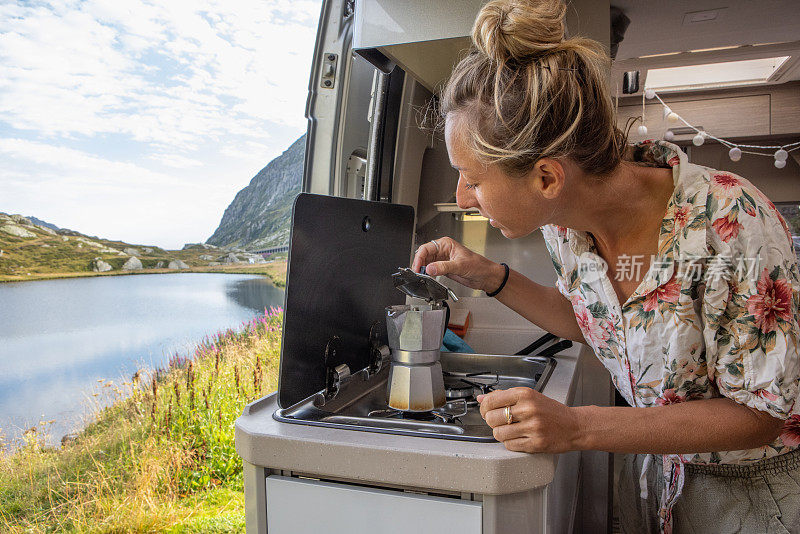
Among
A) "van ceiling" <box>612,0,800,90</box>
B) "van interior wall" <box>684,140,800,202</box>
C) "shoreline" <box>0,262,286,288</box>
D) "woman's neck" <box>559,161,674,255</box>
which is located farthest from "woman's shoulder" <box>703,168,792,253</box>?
"van interior wall" <box>684,140,800,202</box>

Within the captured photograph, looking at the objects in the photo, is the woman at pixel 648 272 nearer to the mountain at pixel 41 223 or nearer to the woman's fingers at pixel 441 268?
the woman's fingers at pixel 441 268

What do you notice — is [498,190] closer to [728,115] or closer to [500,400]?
[500,400]

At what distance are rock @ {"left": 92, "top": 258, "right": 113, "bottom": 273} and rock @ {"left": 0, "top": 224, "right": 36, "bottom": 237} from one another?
26 cm

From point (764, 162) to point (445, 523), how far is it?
11.5 feet

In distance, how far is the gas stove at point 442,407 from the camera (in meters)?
1.00

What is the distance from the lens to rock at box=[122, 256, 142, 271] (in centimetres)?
213

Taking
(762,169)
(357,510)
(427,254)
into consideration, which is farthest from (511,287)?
(762,169)

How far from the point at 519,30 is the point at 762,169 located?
10.5 feet

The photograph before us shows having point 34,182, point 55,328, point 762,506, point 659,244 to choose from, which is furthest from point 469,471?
point 34,182

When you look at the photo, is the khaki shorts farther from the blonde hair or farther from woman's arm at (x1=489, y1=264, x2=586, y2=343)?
the blonde hair

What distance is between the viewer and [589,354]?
2.03 meters

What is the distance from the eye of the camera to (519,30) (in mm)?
923

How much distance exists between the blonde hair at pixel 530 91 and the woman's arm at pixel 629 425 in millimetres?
399

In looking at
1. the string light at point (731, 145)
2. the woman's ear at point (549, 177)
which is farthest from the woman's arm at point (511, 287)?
the string light at point (731, 145)
